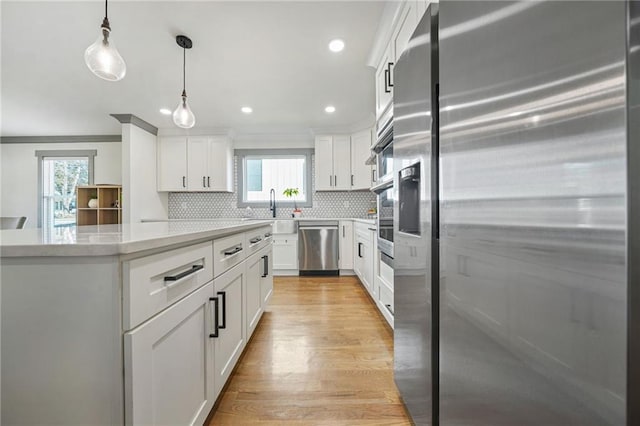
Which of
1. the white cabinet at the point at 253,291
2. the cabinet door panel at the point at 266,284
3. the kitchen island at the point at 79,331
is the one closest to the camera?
the kitchen island at the point at 79,331

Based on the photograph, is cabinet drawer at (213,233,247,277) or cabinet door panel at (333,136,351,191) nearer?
cabinet drawer at (213,233,247,277)

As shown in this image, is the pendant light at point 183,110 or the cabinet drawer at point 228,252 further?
the pendant light at point 183,110

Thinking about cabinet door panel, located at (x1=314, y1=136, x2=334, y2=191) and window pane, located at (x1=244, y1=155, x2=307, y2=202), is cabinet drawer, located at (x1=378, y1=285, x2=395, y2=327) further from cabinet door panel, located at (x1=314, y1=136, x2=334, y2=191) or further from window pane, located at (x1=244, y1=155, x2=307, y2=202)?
window pane, located at (x1=244, y1=155, x2=307, y2=202)

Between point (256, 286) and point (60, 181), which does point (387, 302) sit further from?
point (60, 181)

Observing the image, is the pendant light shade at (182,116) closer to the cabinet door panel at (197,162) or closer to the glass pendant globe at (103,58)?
the glass pendant globe at (103,58)

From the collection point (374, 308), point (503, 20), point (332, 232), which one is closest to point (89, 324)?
point (503, 20)

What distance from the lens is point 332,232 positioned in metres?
4.28

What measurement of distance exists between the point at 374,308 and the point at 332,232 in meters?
1.69

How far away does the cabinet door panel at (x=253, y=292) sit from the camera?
1.77 meters

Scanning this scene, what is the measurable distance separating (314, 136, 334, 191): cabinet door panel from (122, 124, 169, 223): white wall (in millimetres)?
2724

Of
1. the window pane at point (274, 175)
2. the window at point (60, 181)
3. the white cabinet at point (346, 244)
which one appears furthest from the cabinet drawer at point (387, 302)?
the window at point (60, 181)

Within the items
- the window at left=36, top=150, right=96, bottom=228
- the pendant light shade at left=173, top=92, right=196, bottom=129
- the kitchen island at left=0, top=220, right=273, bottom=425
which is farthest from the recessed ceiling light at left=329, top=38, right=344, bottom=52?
Answer: the window at left=36, top=150, right=96, bottom=228

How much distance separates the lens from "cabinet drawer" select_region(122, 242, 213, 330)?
2.17 ft

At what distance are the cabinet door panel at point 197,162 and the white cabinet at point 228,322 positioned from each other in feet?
11.5
